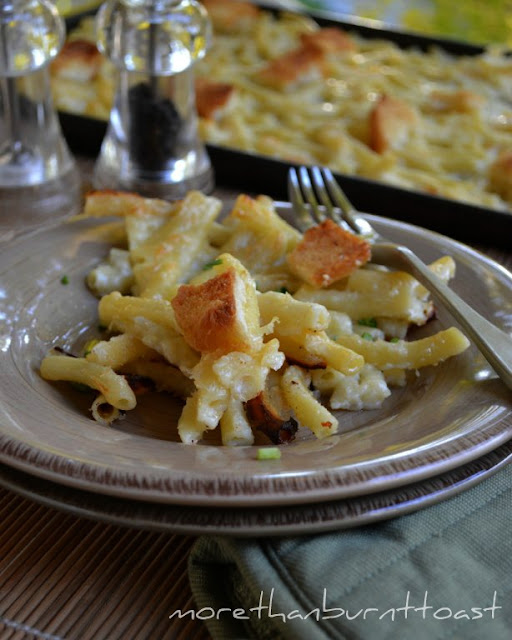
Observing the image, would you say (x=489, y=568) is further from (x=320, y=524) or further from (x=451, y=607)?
(x=320, y=524)

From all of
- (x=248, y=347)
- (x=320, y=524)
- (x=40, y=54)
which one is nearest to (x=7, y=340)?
(x=248, y=347)

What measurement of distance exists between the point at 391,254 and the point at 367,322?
6.3 inches

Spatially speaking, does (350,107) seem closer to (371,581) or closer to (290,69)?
(290,69)

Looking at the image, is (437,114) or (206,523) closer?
(206,523)

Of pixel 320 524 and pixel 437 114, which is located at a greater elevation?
pixel 320 524

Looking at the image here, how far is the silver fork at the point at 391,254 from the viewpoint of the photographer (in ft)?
5.24

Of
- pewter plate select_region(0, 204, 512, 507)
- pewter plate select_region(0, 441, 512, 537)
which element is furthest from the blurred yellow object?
pewter plate select_region(0, 441, 512, 537)

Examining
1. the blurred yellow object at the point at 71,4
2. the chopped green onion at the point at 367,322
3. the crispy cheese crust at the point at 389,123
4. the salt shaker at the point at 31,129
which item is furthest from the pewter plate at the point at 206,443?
the blurred yellow object at the point at 71,4

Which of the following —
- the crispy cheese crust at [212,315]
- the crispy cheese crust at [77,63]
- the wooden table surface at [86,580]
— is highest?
the crispy cheese crust at [212,315]

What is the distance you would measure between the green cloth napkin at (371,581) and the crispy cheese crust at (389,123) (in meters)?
1.66

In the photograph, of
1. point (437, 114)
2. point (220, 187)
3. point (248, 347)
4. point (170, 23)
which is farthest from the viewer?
point (437, 114)

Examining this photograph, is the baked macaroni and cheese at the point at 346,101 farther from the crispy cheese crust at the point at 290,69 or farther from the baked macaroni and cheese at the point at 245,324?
the baked macaroni and cheese at the point at 245,324

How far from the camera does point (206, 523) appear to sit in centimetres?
128

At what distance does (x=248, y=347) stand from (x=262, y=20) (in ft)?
9.24
